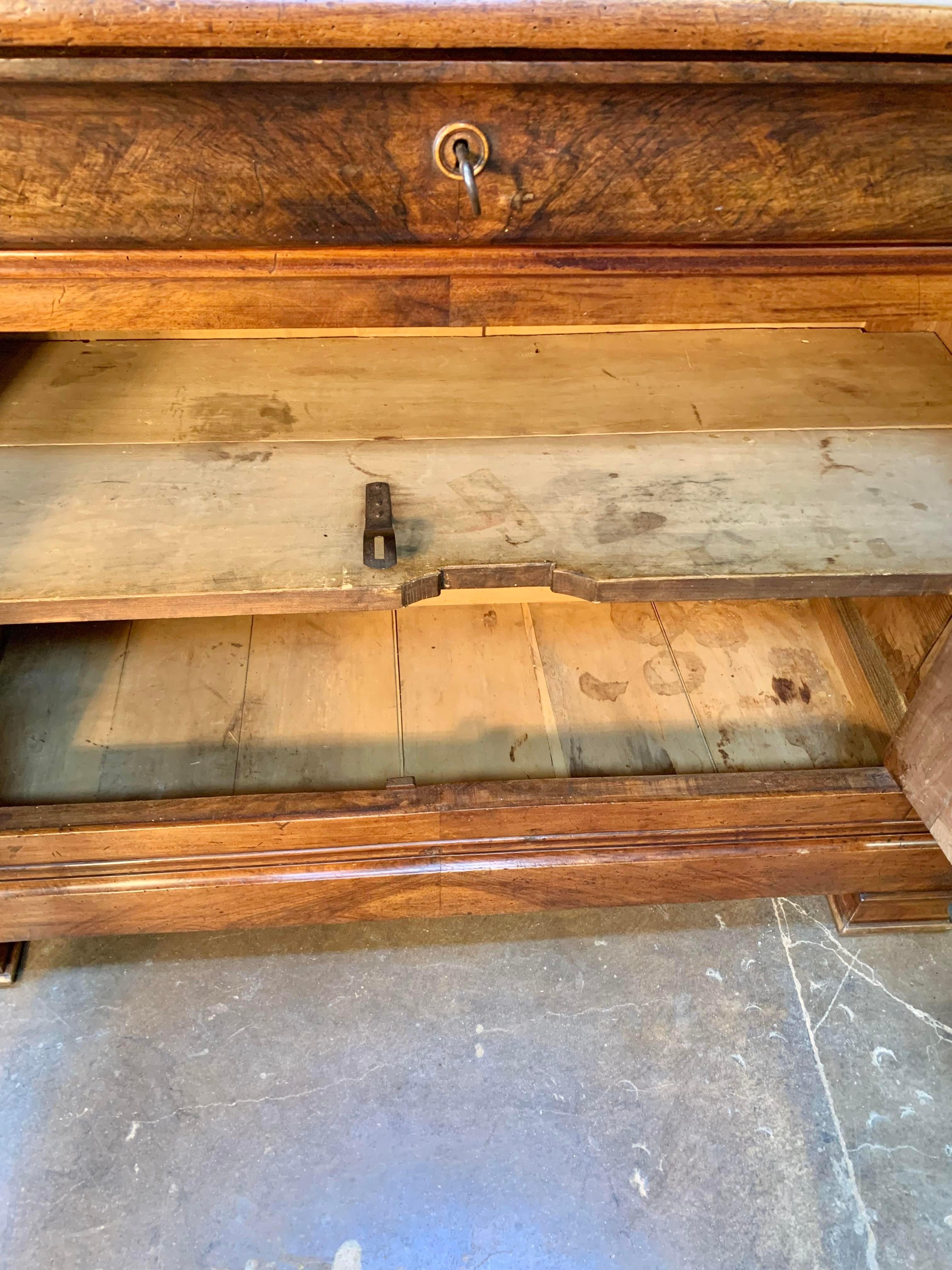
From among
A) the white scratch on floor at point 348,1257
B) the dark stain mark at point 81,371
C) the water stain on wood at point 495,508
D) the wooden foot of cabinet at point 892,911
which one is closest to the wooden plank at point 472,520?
the water stain on wood at point 495,508

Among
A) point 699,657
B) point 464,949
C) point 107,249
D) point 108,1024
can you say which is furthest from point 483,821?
point 107,249

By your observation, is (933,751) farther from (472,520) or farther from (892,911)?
(472,520)

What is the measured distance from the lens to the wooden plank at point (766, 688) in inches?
40.2

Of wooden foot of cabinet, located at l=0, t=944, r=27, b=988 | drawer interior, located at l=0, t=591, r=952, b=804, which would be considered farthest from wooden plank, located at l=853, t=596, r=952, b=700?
wooden foot of cabinet, located at l=0, t=944, r=27, b=988

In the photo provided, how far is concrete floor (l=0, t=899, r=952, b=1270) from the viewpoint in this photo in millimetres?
878

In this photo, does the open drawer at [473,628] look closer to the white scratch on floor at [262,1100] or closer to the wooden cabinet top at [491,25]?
the white scratch on floor at [262,1100]

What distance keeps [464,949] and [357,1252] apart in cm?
33

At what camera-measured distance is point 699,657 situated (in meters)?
1.12

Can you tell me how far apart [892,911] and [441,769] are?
604 millimetres

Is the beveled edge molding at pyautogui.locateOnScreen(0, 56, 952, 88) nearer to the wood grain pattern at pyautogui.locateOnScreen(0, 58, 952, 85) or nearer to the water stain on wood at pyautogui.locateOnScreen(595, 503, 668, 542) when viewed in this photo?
the wood grain pattern at pyautogui.locateOnScreen(0, 58, 952, 85)

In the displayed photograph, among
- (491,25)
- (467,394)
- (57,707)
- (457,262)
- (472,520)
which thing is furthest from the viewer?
(57,707)

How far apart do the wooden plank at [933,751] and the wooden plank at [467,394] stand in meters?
0.26

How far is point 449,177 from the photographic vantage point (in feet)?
1.99

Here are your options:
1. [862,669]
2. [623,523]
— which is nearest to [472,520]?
[623,523]
